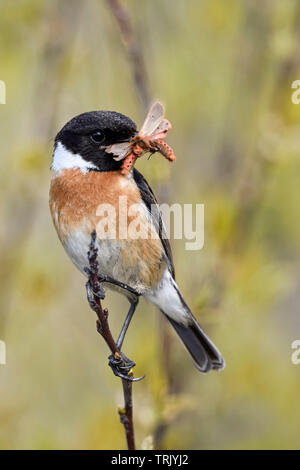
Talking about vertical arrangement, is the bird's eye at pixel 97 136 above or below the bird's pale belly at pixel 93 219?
above

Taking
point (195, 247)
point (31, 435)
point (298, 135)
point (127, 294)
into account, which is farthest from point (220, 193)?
point (31, 435)

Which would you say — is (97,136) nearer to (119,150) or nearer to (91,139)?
(91,139)

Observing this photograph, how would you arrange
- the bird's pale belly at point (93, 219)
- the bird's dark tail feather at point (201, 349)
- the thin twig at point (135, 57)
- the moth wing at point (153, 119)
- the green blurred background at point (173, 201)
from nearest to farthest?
the moth wing at point (153, 119) → the bird's pale belly at point (93, 219) → the thin twig at point (135, 57) → the bird's dark tail feather at point (201, 349) → the green blurred background at point (173, 201)

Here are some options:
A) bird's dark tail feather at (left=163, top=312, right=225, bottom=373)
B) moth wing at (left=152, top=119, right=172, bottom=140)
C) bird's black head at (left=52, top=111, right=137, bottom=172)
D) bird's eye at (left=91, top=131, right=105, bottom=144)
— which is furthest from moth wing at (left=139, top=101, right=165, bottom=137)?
bird's dark tail feather at (left=163, top=312, right=225, bottom=373)

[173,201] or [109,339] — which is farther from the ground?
[173,201]

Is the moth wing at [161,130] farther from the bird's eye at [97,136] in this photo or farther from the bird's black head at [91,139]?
the bird's eye at [97,136]

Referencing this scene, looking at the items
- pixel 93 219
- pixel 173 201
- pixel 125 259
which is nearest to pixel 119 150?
pixel 93 219

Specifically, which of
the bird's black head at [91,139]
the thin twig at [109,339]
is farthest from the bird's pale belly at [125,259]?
the thin twig at [109,339]

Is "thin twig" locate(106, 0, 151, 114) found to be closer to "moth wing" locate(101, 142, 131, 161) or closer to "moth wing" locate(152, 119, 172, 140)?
"moth wing" locate(101, 142, 131, 161)
